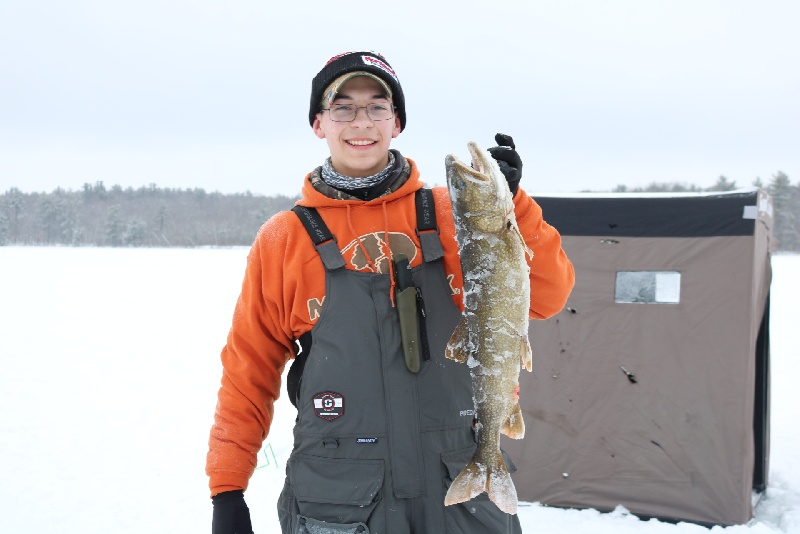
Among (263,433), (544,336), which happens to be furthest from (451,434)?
(544,336)

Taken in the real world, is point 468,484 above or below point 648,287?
below

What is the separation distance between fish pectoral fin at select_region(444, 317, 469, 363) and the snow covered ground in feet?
13.4

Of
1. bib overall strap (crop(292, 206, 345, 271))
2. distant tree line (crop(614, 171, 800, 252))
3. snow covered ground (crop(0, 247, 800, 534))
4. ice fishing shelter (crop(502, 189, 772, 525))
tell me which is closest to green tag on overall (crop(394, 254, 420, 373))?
bib overall strap (crop(292, 206, 345, 271))

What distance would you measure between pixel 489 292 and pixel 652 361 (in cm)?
403

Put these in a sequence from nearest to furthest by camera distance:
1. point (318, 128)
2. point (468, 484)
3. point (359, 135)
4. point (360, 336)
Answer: point (468, 484) → point (360, 336) → point (359, 135) → point (318, 128)

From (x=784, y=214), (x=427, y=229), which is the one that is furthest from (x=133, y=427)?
(x=784, y=214)

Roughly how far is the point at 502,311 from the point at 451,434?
18.7 inches

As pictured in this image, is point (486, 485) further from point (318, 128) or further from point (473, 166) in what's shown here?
point (318, 128)

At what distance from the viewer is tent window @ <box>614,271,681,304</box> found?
5617mm

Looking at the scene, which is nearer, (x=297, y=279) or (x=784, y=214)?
(x=297, y=279)

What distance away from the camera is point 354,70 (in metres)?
2.46

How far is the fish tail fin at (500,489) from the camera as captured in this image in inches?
84.3

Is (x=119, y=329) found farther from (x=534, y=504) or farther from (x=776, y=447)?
(x=776, y=447)

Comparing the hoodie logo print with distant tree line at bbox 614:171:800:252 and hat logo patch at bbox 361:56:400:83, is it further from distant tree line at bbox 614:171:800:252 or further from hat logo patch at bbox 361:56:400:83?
distant tree line at bbox 614:171:800:252
